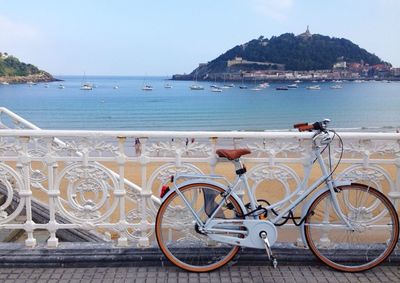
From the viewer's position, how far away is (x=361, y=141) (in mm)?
4082

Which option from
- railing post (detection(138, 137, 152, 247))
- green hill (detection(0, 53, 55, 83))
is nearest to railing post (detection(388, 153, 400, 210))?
railing post (detection(138, 137, 152, 247))

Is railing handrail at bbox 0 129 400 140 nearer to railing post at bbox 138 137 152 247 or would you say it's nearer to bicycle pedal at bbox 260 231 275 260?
railing post at bbox 138 137 152 247

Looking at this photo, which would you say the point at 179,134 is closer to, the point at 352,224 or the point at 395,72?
the point at 352,224

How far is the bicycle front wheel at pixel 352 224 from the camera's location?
3.93 meters

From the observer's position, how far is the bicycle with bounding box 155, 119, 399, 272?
12.6 ft

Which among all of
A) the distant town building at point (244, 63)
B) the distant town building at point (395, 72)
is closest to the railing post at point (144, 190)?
the distant town building at point (244, 63)

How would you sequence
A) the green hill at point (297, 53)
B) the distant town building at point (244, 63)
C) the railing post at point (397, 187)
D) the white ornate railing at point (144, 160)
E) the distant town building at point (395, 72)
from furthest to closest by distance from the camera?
the distant town building at point (395, 72), the distant town building at point (244, 63), the green hill at point (297, 53), the railing post at point (397, 187), the white ornate railing at point (144, 160)

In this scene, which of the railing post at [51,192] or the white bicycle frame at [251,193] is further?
the railing post at [51,192]

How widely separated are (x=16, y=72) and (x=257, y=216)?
17302 centimetres

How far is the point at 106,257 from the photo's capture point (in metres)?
4.05

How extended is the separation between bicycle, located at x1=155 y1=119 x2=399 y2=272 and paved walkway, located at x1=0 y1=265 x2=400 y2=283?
0.28 ft

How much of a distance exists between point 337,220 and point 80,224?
2471 mm

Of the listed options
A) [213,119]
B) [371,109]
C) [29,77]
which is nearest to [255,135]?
[213,119]

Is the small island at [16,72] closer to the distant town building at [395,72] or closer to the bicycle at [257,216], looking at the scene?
the distant town building at [395,72]
